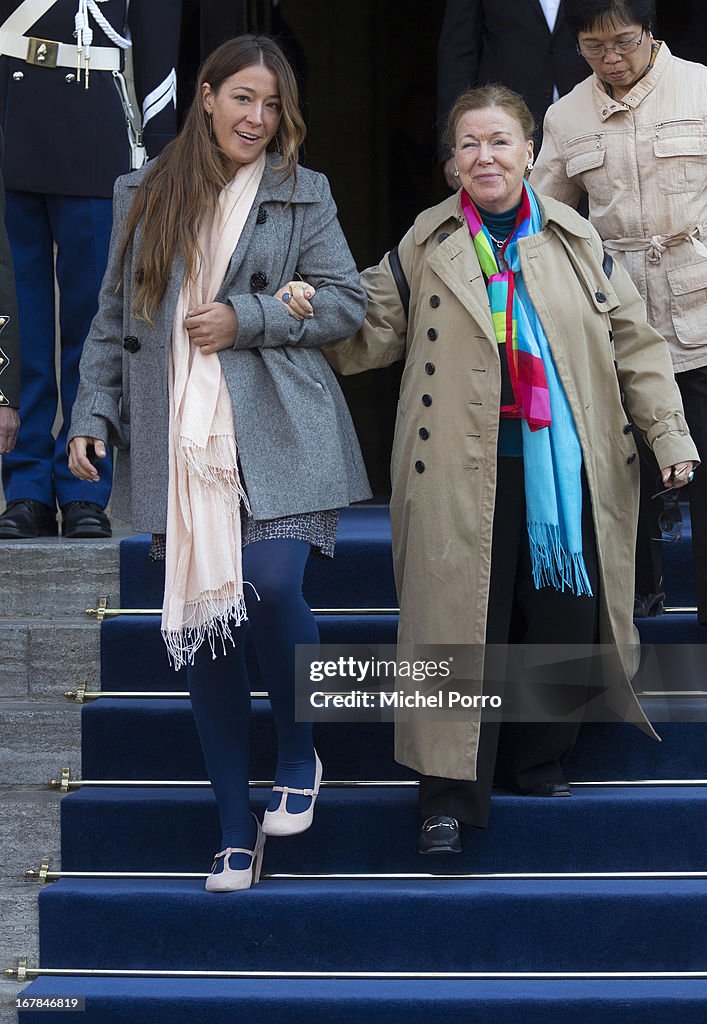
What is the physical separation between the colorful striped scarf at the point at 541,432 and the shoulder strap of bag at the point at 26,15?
1.62 metres

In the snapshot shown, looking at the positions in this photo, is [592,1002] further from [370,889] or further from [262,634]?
[262,634]

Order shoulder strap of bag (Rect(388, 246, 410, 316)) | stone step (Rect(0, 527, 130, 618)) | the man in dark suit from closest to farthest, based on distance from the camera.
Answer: shoulder strap of bag (Rect(388, 246, 410, 316))
stone step (Rect(0, 527, 130, 618))
the man in dark suit

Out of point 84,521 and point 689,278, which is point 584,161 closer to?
point 689,278

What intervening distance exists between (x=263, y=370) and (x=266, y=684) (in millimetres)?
683

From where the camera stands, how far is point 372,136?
624cm

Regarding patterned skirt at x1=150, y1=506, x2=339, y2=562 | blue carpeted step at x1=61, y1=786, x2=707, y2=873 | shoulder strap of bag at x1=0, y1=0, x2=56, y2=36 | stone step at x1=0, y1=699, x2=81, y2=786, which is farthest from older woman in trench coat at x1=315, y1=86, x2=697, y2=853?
shoulder strap of bag at x1=0, y1=0, x2=56, y2=36

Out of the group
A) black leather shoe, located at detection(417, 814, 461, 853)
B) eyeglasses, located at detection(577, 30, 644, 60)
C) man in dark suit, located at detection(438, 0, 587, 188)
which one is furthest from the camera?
man in dark suit, located at detection(438, 0, 587, 188)

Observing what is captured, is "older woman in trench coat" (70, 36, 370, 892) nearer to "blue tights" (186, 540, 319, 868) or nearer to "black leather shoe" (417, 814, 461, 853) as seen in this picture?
"blue tights" (186, 540, 319, 868)

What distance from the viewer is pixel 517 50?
15.3 feet

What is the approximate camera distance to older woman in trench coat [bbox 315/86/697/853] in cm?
353

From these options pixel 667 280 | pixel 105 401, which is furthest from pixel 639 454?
pixel 105 401

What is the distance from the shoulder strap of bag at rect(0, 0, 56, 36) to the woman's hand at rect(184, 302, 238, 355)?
5.11 ft

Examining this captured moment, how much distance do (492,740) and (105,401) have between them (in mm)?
1170

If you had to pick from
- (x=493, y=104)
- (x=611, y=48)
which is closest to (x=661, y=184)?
(x=611, y=48)
